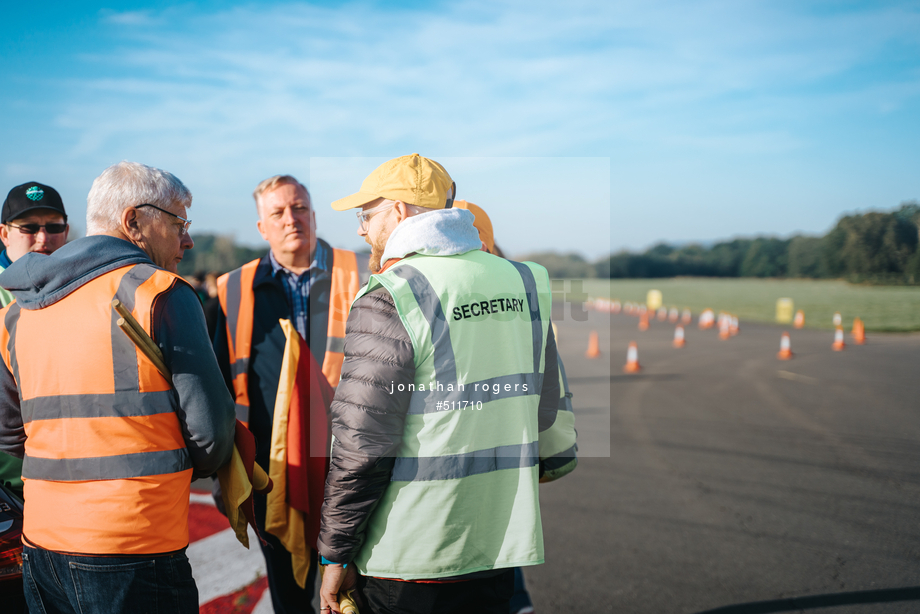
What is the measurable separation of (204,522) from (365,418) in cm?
378

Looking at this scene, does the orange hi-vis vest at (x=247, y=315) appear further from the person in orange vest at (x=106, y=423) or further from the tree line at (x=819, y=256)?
the tree line at (x=819, y=256)

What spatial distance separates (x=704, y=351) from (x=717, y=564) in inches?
434

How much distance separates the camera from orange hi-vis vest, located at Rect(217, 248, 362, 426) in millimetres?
2805

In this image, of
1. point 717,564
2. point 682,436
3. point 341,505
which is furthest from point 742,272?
point 341,505

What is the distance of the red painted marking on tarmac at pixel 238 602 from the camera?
331 cm

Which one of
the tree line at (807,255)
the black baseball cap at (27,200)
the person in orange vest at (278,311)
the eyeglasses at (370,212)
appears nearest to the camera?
the eyeglasses at (370,212)

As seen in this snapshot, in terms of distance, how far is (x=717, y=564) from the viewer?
12.6 ft

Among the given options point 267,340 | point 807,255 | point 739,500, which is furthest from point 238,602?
point 807,255

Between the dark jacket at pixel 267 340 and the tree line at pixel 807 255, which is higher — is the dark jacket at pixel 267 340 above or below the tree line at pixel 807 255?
below

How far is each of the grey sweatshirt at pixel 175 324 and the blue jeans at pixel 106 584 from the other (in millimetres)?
328

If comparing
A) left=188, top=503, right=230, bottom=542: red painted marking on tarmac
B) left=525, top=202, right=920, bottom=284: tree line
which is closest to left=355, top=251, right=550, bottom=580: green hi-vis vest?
left=525, top=202, right=920, bottom=284: tree line

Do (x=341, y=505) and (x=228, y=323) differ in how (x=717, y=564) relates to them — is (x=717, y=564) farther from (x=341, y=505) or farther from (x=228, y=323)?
(x=228, y=323)

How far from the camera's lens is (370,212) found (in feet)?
6.70

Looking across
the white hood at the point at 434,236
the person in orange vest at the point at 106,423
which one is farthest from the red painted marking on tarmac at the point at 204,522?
the white hood at the point at 434,236
